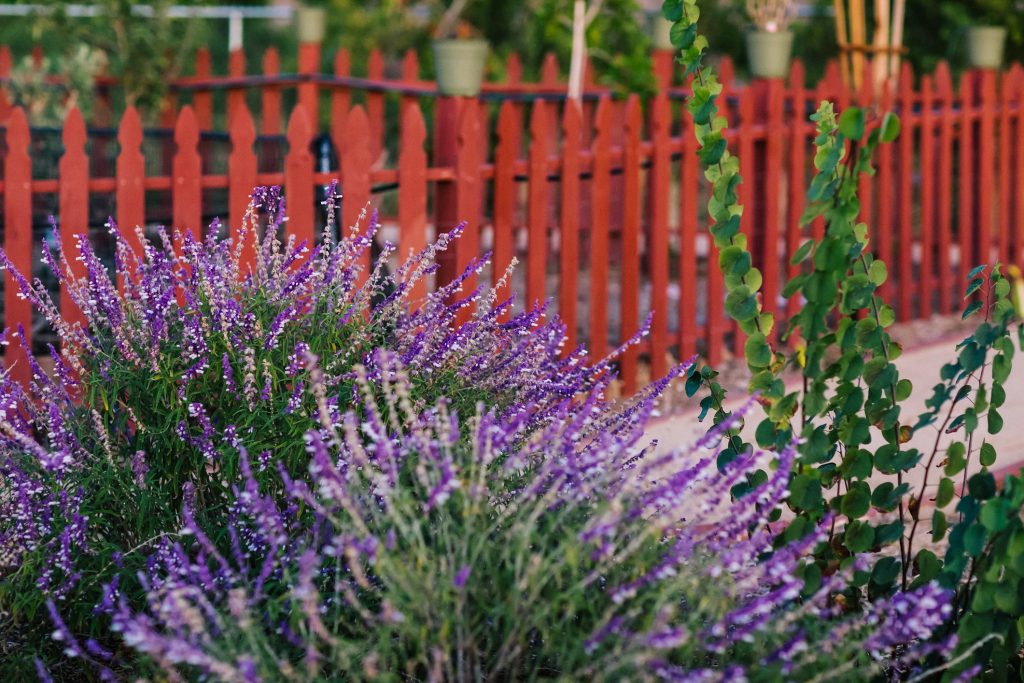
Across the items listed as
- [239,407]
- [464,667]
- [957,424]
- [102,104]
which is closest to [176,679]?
[464,667]

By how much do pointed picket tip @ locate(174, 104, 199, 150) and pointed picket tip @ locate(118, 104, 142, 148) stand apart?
0.37ft

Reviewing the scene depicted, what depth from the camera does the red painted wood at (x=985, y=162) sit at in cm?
769

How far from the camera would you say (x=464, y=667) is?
244 centimetres

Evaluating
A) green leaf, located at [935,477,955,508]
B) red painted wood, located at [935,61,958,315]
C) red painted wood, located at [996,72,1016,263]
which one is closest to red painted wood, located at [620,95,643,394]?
red painted wood, located at [935,61,958,315]

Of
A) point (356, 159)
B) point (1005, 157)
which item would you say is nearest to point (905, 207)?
point (1005, 157)

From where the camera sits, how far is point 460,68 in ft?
16.8

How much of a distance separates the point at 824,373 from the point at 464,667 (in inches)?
33.0

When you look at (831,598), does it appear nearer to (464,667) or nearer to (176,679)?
(464,667)

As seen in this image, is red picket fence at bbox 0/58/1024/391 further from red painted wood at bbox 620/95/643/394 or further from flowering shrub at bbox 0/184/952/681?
flowering shrub at bbox 0/184/952/681

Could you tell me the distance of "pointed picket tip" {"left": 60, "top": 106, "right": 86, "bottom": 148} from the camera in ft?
14.7

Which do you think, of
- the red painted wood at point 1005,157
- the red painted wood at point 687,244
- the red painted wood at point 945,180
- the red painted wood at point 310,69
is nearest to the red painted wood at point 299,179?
the red painted wood at point 687,244

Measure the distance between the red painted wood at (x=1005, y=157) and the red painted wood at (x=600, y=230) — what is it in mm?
2972

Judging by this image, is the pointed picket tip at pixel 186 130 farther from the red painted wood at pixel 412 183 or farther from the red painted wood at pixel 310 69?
the red painted wood at pixel 310 69

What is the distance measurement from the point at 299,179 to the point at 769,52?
2802mm
